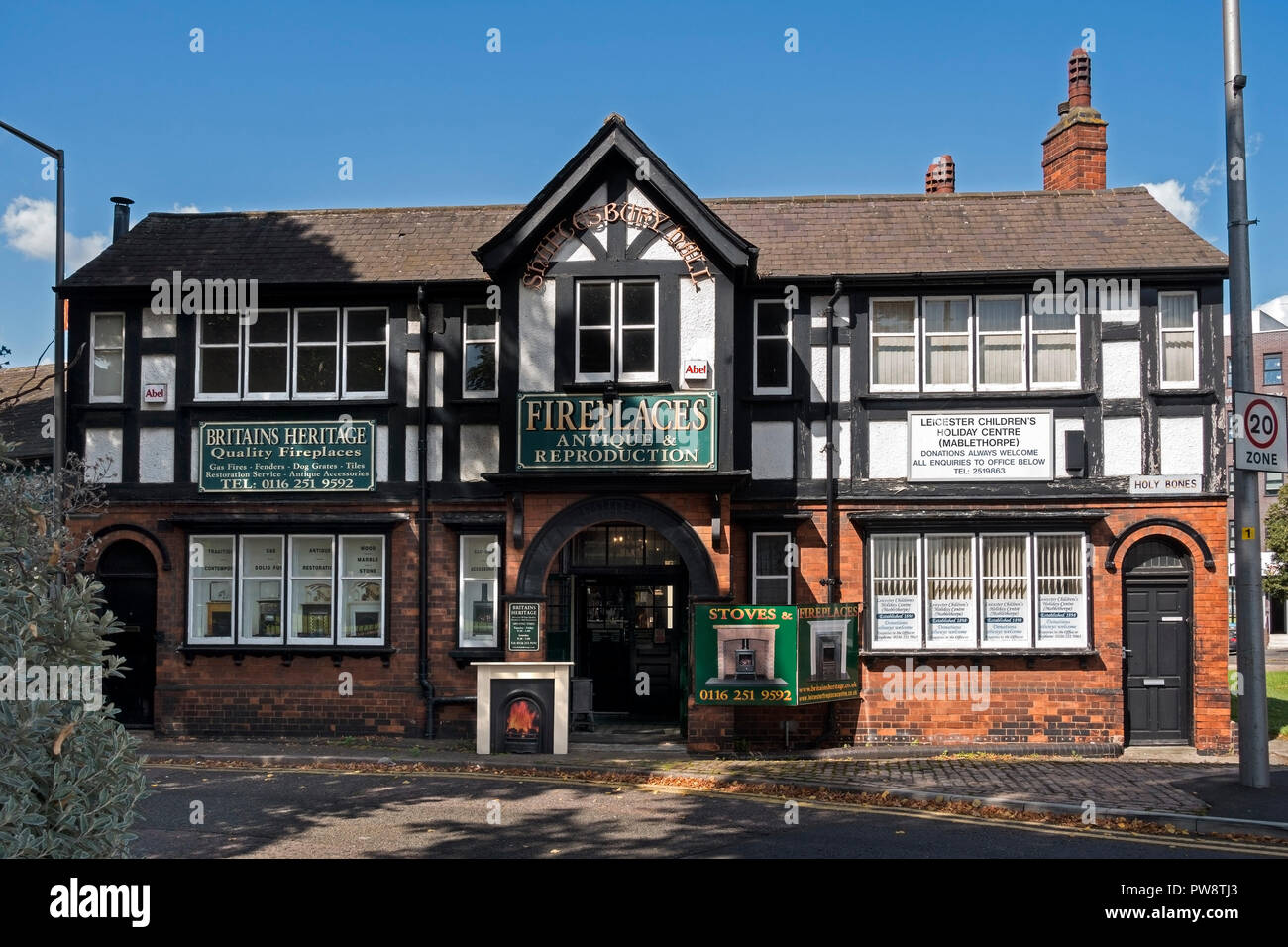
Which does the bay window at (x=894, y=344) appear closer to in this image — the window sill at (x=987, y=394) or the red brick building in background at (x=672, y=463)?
the red brick building in background at (x=672, y=463)

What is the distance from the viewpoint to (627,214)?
16.7 meters

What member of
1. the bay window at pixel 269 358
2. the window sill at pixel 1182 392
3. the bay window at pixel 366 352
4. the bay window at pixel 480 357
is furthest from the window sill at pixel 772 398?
the bay window at pixel 269 358

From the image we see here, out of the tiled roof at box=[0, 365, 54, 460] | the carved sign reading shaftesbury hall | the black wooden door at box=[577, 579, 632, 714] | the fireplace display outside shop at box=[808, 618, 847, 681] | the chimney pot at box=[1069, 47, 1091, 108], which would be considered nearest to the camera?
the fireplace display outside shop at box=[808, 618, 847, 681]

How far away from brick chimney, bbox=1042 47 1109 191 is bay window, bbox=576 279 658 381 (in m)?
8.17

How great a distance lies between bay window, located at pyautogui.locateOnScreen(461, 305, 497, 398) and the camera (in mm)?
17781

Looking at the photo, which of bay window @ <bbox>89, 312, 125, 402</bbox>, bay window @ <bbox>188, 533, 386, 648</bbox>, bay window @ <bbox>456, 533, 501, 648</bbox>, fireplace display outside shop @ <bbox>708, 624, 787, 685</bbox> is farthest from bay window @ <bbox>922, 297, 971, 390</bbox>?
bay window @ <bbox>89, 312, 125, 402</bbox>

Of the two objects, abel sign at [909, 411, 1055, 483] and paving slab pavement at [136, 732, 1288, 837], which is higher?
abel sign at [909, 411, 1055, 483]

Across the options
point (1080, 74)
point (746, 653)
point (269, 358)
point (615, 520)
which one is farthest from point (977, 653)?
point (269, 358)

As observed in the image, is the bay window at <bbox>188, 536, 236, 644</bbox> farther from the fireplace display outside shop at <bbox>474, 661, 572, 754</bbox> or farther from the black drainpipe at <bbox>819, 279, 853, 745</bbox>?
the black drainpipe at <bbox>819, 279, 853, 745</bbox>

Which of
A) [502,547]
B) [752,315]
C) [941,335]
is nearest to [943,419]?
[941,335]

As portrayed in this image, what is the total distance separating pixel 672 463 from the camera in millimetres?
16250

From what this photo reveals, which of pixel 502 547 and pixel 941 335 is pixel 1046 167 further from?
pixel 502 547

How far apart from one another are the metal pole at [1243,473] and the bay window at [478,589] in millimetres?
10249
